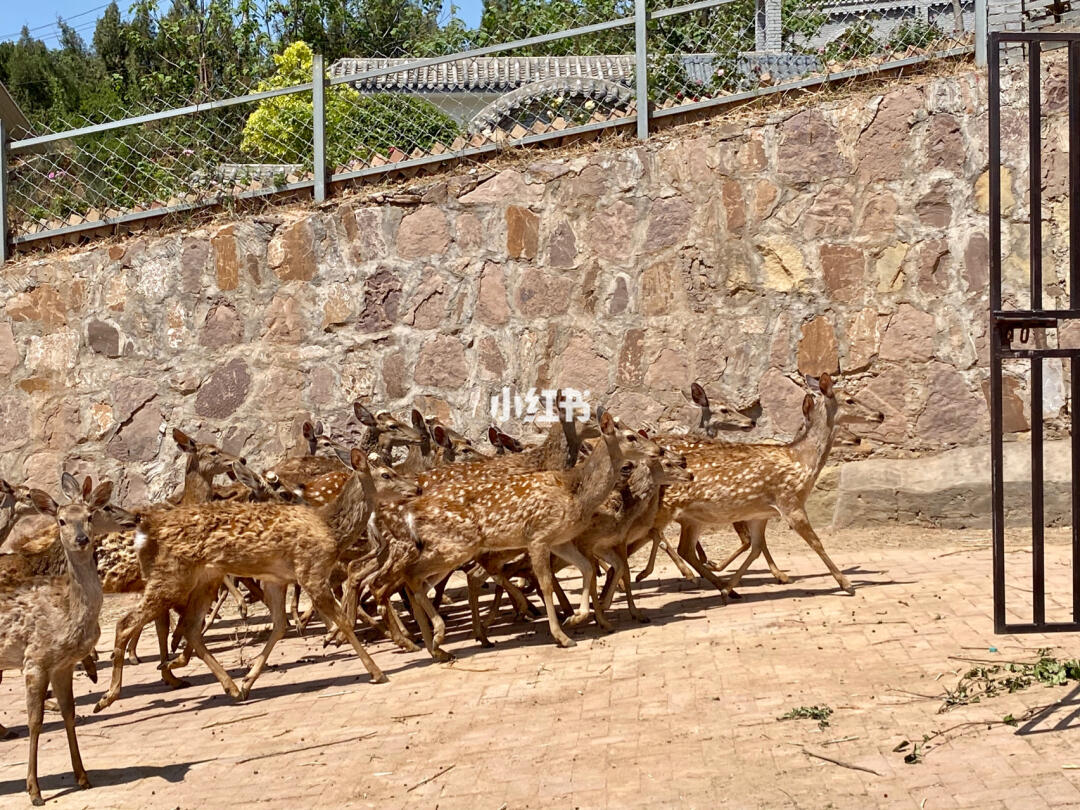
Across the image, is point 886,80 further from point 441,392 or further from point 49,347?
point 49,347

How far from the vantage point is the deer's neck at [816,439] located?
10.9 meters

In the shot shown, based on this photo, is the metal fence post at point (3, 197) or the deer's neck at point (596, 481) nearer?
the deer's neck at point (596, 481)

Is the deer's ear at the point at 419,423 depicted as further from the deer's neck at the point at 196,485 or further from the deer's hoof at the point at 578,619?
the deer's hoof at the point at 578,619

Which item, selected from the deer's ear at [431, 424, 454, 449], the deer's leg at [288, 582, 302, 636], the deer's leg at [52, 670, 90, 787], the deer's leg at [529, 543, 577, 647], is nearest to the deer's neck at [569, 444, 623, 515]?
the deer's leg at [529, 543, 577, 647]

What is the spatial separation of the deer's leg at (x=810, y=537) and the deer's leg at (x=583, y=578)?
1582 mm

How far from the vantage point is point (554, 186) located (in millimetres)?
12750

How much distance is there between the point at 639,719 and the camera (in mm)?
7207

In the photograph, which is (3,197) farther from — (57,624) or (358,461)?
(57,624)

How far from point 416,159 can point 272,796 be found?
7.75 m

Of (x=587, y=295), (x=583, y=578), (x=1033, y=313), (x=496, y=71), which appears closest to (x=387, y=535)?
(x=583, y=578)

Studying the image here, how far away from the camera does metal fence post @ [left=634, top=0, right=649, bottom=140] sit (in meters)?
12.7

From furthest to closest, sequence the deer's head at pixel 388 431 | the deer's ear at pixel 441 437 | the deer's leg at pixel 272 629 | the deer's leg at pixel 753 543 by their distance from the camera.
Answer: the deer's head at pixel 388 431 < the deer's ear at pixel 441 437 < the deer's leg at pixel 753 543 < the deer's leg at pixel 272 629

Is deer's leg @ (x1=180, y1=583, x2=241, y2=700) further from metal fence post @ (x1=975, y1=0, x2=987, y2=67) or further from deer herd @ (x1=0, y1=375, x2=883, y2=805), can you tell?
metal fence post @ (x1=975, y1=0, x2=987, y2=67)

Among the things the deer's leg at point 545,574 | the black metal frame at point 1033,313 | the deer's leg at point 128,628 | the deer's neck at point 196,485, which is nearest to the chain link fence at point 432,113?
the deer's neck at point 196,485
